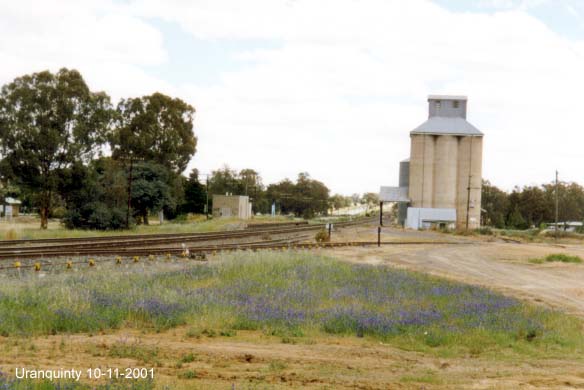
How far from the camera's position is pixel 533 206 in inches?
4412

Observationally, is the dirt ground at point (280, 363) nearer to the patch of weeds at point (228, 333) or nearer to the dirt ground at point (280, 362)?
the dirt ground at point (280, 362)

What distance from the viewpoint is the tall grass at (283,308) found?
1149 cm

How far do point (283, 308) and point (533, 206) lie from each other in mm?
107474

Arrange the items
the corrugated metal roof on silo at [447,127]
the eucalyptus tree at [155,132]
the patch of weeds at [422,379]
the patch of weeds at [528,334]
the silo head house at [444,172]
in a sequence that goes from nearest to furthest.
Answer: the patch of weeds at [422,379], the patch of weeds at [528,334], the eucalyptus tree at [155,132], the silo head house at [444,172], the corrugated metal roof on silo at [447,127]

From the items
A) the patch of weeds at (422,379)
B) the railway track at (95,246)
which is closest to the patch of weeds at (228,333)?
the patch of weeds at (422,379)

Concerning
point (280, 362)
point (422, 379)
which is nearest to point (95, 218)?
point (280, 362)

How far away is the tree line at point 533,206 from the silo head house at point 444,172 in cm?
2617

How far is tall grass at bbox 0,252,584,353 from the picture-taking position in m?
11.5

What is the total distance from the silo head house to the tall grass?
6562 cm

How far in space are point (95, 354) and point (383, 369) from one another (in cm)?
413

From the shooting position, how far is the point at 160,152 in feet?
233

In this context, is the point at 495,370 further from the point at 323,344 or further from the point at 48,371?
the point at 48,371

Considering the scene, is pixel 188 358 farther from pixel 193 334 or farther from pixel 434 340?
pixel 434 340

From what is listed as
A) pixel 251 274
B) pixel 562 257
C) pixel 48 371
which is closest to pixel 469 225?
pixel 562 257
